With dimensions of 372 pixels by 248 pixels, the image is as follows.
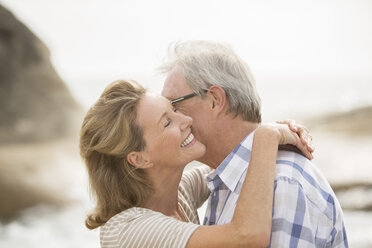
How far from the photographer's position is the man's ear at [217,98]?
1876 mm

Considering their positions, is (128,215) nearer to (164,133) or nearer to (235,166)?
(164,133)

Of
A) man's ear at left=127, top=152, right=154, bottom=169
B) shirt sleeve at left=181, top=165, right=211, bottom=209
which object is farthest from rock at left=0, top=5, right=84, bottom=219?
man's ear at left=127, top=152, right=154, bottom=169

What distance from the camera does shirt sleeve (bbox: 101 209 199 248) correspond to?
152 centimetres

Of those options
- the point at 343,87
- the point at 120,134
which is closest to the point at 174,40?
the point at 120,134

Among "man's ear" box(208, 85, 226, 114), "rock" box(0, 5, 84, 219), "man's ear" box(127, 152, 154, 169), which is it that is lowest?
"man's ear" box(127, 152, 154, 169)

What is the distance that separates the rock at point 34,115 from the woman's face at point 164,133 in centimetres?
507

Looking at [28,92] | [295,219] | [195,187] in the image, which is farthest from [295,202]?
[28,92]

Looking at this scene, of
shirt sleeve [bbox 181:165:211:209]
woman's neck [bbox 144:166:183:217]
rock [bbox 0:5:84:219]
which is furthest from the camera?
rock [bbox 0:5:84:219]

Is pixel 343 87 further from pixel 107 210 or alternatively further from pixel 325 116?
pixel 107 210

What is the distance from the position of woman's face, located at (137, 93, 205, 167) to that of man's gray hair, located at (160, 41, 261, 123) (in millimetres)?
181

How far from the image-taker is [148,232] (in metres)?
1.57

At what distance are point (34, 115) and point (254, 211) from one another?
8.41 metres

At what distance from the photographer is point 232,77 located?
1898mm

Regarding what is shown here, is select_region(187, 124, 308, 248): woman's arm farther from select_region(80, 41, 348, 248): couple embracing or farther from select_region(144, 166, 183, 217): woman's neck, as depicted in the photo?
select_region(144, 166, 183, 217): woman's neck
